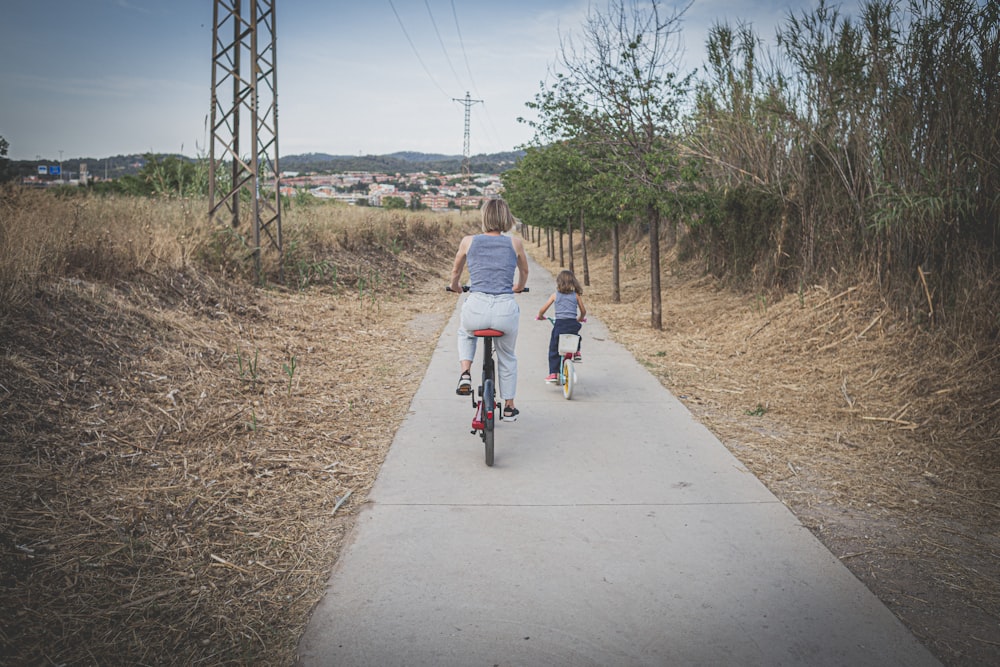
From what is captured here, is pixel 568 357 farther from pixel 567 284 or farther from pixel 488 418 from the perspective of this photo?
pixel 488 418

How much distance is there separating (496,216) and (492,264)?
434 millimetres

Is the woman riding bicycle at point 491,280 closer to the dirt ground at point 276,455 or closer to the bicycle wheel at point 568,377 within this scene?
the dirt ground at point 276,455

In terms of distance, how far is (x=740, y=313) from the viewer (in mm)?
11398

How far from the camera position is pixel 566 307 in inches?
283

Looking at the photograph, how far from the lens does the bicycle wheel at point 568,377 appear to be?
6973 mm

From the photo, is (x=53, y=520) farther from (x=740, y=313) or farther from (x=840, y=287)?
(x=740, y=313)

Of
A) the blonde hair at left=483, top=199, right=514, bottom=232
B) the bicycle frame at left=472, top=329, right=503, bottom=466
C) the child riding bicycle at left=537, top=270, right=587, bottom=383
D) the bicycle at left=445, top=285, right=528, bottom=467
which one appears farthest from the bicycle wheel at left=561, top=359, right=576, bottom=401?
the blonde hair at left=483, top=199, right=514, bottom=232

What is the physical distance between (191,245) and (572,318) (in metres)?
6.60

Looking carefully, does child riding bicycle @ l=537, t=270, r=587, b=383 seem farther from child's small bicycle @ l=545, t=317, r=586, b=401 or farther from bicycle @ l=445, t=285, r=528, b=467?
bicycle @ l=445, t=285, r=528, b=467

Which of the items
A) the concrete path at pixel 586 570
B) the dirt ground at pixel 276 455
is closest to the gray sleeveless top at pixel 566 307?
the dirt ground at pixel 276 455

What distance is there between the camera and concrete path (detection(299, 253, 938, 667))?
290 centimetres

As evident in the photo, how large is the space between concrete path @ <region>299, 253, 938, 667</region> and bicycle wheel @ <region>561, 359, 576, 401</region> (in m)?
1.23

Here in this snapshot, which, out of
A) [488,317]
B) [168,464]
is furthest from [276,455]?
[488,317]

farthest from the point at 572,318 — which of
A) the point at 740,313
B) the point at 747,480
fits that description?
the point at 740,313
